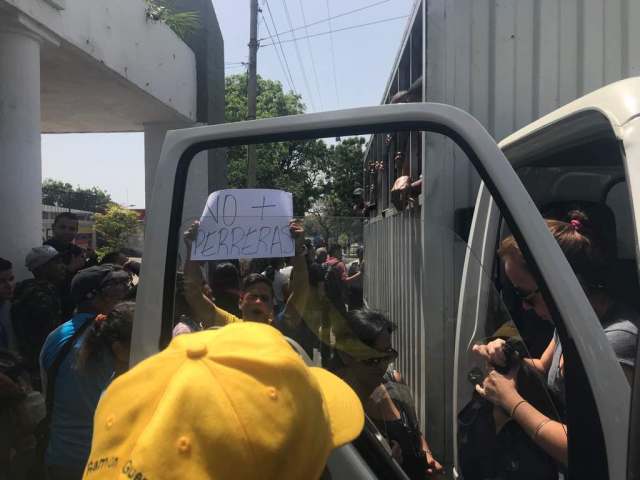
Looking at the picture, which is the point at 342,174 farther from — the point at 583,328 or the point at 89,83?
the point at 583,328

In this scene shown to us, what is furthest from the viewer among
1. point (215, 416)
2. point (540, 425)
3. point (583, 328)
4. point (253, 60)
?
point (253, 60)

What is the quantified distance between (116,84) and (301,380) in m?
6.89

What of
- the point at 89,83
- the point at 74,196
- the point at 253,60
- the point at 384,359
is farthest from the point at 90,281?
the point at 74,196

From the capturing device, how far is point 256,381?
87 cm

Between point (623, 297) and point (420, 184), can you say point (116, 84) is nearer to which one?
point (420, 184)

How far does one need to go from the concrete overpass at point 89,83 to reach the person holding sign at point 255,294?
18 cm

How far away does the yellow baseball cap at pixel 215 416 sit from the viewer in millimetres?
791

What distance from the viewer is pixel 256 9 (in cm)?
1574

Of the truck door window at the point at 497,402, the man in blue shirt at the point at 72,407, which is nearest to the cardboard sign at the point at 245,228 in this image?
the truck door window at the point at 497,402

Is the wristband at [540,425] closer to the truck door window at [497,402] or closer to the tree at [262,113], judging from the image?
the truck door window at [497,402]

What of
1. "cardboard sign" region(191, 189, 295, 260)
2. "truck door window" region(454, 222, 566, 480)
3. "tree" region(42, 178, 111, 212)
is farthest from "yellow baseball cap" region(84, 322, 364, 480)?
"tree" region(42, 178, 111, 212)

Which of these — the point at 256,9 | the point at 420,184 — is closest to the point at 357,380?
the point at 420,184

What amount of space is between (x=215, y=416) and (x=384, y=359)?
659 mm

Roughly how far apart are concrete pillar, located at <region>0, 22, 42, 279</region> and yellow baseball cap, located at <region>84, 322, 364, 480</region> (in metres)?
4.42
